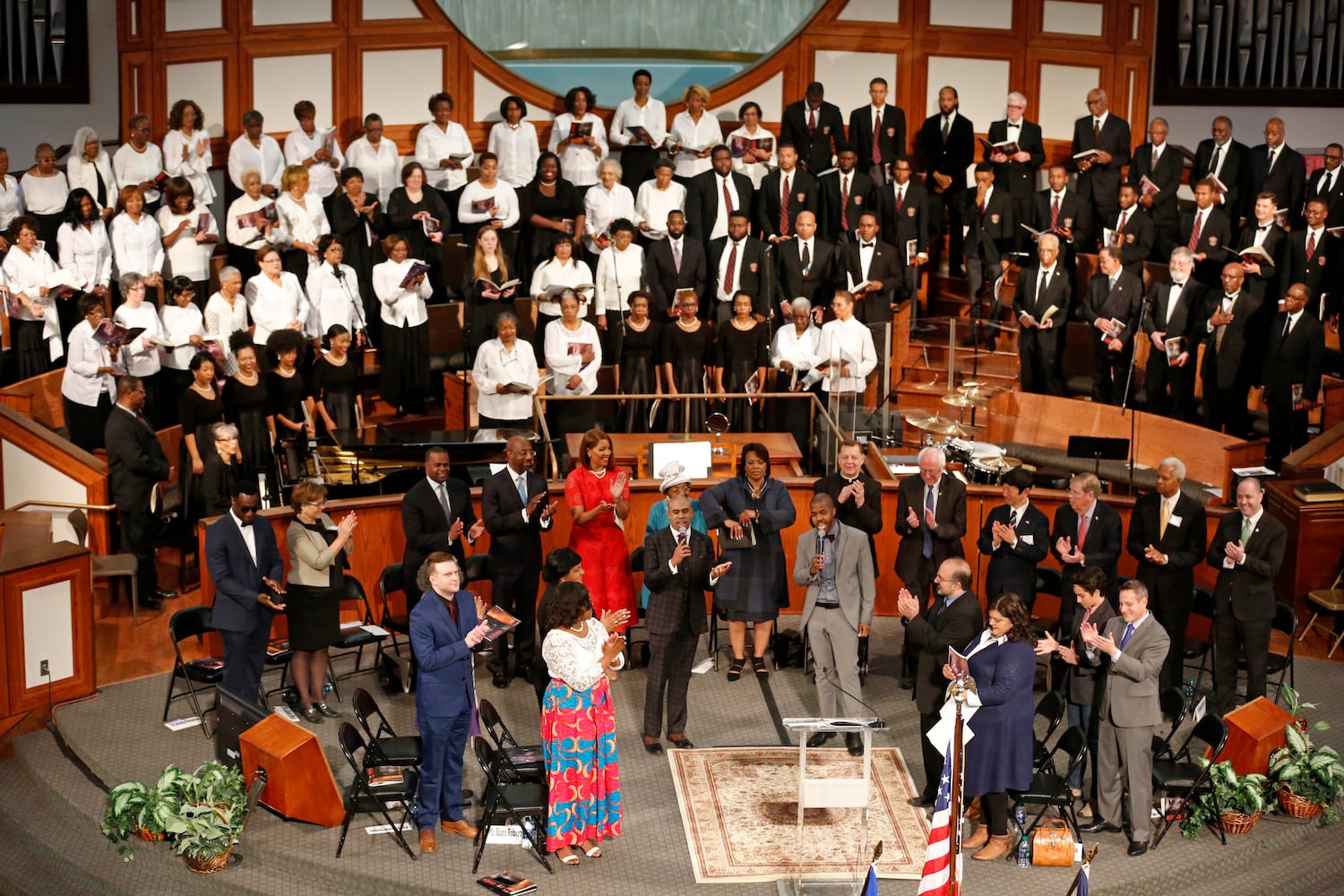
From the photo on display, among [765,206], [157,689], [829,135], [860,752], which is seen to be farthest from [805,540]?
[829,135]

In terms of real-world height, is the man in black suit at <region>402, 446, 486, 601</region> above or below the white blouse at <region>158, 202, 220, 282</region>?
below

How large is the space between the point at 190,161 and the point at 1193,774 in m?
9.26

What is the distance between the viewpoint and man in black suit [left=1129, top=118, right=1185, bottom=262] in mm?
14844

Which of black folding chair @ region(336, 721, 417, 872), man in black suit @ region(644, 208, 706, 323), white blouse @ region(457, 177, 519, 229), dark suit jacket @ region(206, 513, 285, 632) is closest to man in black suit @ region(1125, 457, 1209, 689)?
black folding chair @ region(336, 721, 417, 872)

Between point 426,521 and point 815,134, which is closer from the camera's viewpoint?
point 426,521

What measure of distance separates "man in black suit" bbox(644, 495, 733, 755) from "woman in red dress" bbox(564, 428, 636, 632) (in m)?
0.71

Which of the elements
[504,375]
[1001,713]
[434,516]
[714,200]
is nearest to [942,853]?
[1001,713]

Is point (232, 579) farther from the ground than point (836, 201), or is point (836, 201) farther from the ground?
point (836, 201)

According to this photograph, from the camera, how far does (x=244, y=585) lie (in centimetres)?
937

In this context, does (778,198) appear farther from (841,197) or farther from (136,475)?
(136,475)

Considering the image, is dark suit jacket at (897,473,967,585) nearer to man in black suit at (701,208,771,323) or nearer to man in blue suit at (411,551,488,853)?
man in blue suit at (411,551,488,853)

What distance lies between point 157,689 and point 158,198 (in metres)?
5.17

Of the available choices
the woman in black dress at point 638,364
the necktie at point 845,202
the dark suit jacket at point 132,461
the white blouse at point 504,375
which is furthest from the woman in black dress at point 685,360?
the dark suit jacket at point 132,461

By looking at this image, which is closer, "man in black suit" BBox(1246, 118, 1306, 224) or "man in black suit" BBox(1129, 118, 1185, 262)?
"man in black suit" BBox(1246, 118, 1306, 224)
